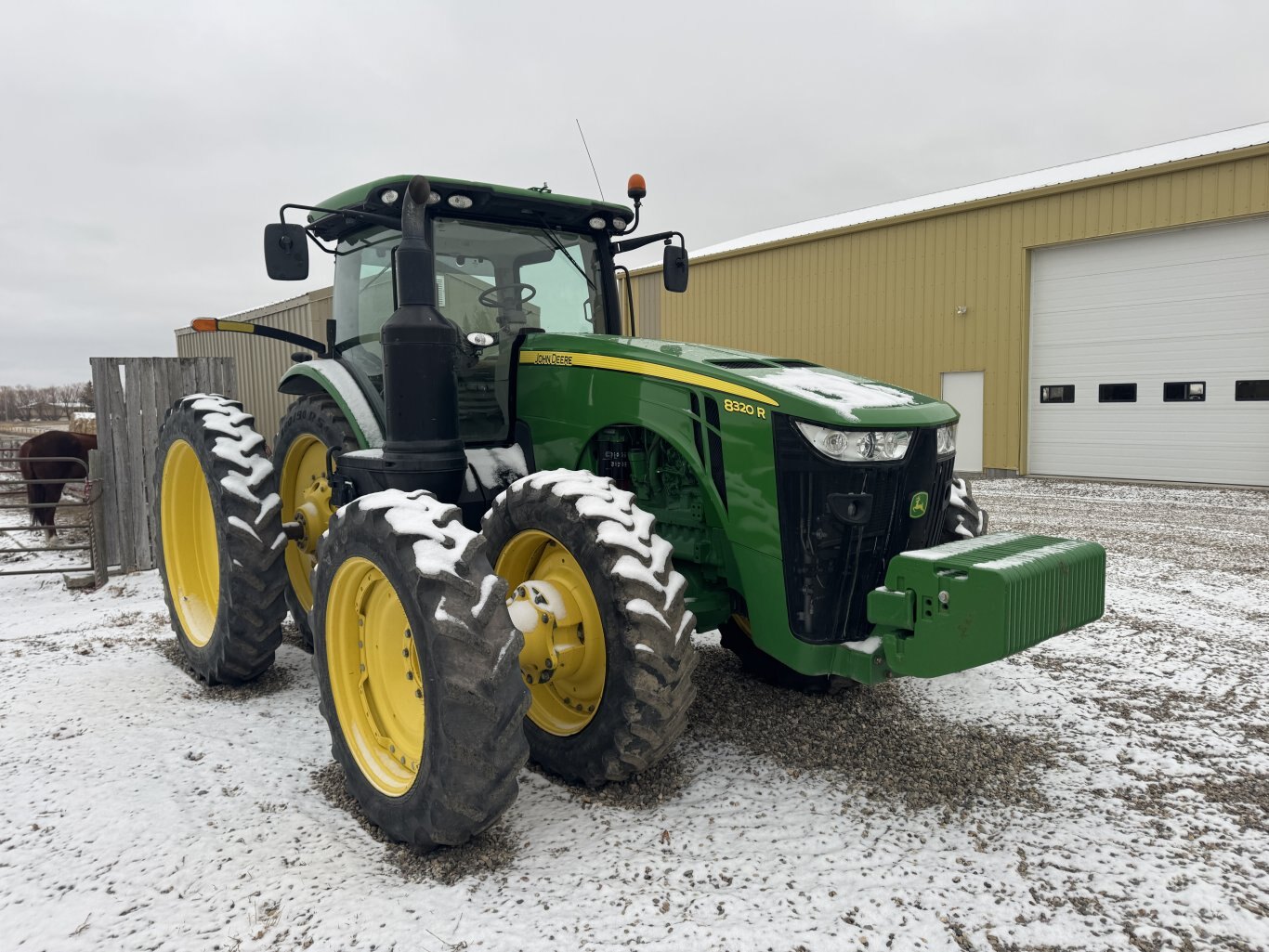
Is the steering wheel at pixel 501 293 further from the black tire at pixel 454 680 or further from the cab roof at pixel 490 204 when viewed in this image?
the black tire at pixel 454 680

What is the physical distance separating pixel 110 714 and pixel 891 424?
370 centimetres

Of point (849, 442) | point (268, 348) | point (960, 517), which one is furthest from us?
point (268, 348)

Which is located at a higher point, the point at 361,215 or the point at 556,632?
the point at 361,215

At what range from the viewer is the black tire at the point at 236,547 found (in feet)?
12.9

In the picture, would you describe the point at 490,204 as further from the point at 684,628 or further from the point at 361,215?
the point at 684,628

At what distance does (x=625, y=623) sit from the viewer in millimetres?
2791

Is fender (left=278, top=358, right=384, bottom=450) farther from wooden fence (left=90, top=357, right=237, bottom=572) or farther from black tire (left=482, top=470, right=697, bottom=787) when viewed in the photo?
wooden fence (left=90, top=357, right=237, bottom=572)

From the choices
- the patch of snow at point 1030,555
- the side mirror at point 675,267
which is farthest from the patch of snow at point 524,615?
the side mirror at point 675,267

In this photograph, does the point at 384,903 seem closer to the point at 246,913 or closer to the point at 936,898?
the point at 246,913

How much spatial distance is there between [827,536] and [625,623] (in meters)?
0.78

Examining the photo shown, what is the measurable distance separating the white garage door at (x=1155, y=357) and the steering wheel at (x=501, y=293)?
12368mm

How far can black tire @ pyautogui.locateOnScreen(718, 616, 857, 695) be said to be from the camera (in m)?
4.02

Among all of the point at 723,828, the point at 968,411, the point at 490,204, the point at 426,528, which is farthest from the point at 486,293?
the point at 968,411

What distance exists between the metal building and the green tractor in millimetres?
11408
